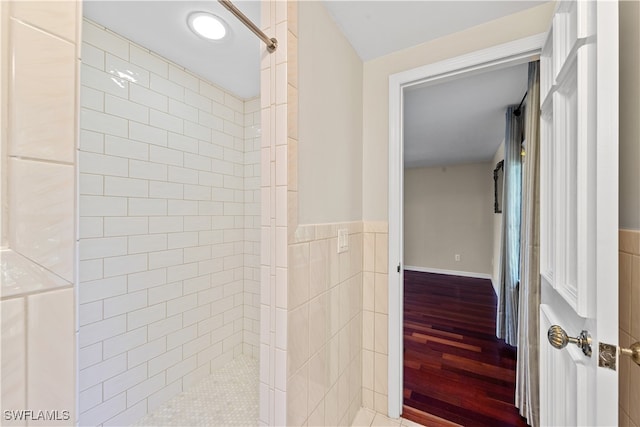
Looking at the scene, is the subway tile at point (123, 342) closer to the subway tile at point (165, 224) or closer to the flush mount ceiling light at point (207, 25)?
the subway tile at point (165, 224)

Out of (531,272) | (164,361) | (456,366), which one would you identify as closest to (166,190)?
(164,361)

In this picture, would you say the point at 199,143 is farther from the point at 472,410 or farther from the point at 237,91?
the point at 472,410

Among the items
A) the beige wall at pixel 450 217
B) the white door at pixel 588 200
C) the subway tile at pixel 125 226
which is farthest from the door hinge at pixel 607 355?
the beige wall at pixel 450 217

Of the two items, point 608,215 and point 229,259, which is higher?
point 608,215

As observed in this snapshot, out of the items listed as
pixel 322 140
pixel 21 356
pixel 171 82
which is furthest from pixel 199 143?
pixel 21 356

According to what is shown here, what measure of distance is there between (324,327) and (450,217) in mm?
4967

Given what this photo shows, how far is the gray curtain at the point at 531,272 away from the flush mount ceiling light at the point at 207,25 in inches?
72.5

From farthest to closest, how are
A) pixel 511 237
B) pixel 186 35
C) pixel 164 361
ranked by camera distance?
pixel 511 237, pixel 164 361, pixel 186 35

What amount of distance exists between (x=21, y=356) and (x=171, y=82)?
1870 mm

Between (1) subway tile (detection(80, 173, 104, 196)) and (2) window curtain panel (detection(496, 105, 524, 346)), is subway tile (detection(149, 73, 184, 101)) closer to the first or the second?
(1) subway tile (detection(80, 173, 104, 196))

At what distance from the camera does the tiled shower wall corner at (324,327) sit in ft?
3.31

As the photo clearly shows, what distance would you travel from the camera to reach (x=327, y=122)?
4.13 ft

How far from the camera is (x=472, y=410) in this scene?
1.64 m

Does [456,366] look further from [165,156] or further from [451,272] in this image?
[451,272]
